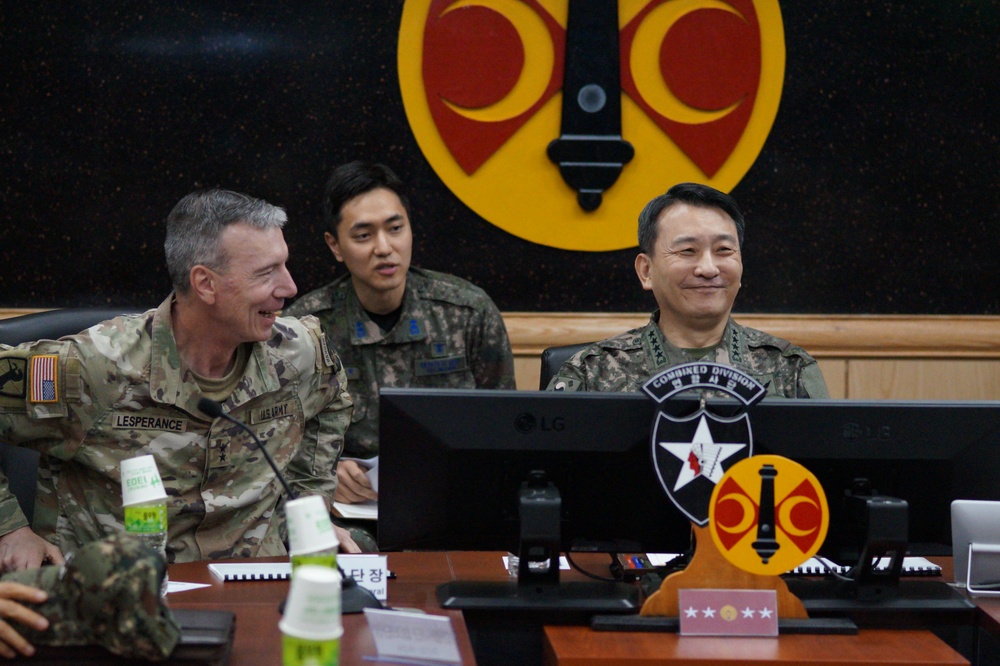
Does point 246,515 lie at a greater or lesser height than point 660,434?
lesser

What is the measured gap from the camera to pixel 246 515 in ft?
7.49

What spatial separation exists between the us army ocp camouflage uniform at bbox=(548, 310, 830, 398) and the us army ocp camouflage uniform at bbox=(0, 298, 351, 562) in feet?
2.10

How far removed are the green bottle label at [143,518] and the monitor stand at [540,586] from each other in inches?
17.2

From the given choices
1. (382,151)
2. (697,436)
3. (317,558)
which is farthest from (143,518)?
(382,151)

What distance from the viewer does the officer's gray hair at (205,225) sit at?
2.25 metres

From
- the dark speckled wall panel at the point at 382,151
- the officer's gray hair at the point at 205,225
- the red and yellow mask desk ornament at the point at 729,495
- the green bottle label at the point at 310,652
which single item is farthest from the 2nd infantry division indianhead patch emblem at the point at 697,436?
the dark speckled wall panel at the point at 382,151

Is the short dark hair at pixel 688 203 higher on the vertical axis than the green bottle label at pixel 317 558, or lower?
higher

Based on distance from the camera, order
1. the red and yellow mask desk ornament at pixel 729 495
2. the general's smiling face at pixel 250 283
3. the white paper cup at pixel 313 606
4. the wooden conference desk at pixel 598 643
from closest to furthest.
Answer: the white paper cup at pixel 313 606 < the wooden conference desk at pixel 598 643 < the red and yellow mask desk ornament at pixel 729 495 < the general's smiling face at pixel 250 283

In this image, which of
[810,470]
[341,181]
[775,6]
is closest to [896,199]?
[775,6]

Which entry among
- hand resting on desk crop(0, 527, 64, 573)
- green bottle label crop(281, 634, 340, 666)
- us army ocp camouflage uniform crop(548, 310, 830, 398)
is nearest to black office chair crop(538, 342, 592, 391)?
us army ocp camouflage uniform crop(548, 310, 830, 398)

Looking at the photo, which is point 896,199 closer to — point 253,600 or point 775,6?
point 775,6

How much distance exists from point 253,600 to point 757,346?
1.31 metres

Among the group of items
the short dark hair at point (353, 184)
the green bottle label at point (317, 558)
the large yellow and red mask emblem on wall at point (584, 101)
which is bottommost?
the green bottle label at point (317, 558)

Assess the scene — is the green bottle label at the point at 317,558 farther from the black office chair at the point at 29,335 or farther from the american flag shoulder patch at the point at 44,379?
the black office chair at the point at 29,335
